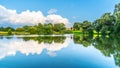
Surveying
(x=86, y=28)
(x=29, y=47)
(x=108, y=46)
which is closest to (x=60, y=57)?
(x=29, y=47)

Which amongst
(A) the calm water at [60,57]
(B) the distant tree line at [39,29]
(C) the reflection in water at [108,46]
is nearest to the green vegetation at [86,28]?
(B) the distant tree line at [39,29]

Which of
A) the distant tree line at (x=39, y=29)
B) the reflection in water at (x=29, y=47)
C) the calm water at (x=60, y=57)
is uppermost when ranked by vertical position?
the distant tree line at (x=39, y=29)

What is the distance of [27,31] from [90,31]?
2011cm

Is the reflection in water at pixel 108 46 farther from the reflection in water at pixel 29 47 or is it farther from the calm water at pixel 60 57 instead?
the reflection in water at pixel 29 47

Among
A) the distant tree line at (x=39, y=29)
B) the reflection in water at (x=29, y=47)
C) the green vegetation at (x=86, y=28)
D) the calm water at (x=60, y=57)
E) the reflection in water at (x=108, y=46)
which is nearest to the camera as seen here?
the calm water at (x=60, y=57)

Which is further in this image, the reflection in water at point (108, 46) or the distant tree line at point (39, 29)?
the distant tree line at point (39, 29)

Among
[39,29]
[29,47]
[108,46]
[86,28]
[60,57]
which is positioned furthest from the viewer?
[86,28]

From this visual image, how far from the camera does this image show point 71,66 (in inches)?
318

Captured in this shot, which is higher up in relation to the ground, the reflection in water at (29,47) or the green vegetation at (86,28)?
the green vegetation at (86,28)

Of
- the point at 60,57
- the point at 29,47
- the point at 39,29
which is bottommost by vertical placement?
the point at 60,57

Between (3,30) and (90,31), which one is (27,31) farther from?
(90,31)

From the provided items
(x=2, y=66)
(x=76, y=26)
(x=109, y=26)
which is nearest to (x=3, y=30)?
(x=76, y=26)

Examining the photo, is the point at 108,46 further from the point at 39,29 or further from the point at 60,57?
the point at 39,29

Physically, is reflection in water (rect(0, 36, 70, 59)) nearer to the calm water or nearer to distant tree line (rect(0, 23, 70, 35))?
the calm water
